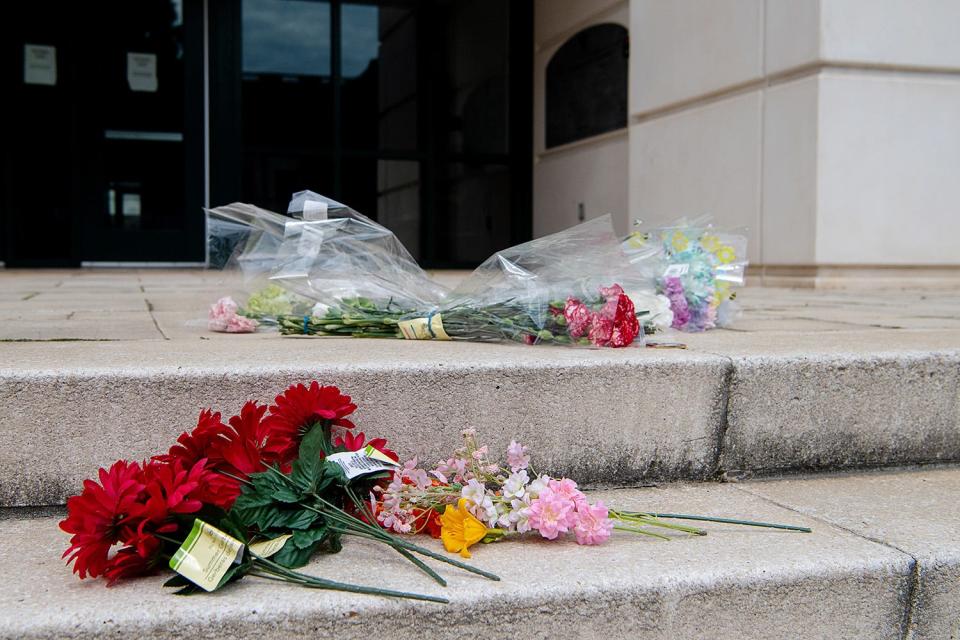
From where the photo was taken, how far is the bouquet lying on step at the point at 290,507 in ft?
3.67

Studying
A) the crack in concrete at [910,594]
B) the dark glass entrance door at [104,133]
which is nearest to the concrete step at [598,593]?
the crack in concrete at [910,594]

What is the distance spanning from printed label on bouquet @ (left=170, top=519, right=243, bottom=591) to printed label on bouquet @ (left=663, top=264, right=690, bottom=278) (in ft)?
4.97

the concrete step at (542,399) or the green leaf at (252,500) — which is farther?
the concrete step at (542,399)

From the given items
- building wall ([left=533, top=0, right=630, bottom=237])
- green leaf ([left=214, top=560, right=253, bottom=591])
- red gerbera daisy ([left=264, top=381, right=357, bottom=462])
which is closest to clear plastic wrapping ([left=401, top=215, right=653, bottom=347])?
red gerbera daisy ([left=264, top=381, right=357, bottom=462])

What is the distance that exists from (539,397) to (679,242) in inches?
39.4

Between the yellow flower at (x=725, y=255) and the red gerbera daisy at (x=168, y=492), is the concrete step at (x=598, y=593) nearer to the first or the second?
the red gerbera daisy at (x=168, y=492)

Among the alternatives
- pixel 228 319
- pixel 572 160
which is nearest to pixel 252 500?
pixel 228 319

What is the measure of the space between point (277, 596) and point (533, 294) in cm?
101

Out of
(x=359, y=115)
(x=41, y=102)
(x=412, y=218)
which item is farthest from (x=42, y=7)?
(x=412, y=218)

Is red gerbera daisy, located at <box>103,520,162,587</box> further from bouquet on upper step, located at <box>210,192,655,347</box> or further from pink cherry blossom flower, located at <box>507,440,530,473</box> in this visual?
bouquet on upper step, located at <box>210,192,655,347</box>

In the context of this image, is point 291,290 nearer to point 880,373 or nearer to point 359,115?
point 880,373

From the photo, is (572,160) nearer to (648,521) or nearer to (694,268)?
(694,268)

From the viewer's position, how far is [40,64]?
24.2 feet

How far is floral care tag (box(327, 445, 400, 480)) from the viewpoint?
131cm
